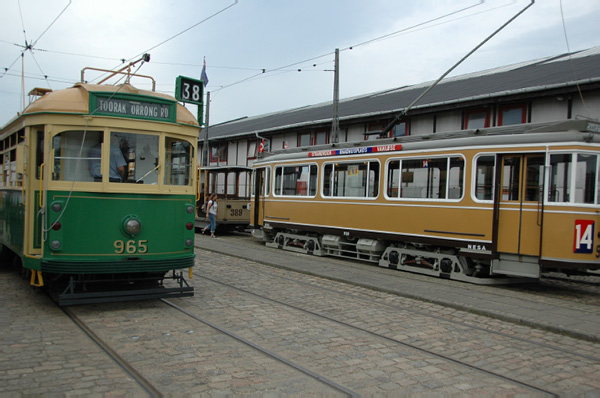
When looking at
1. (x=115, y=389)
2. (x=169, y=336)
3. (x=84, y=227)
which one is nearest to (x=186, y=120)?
(x=84, y=227)

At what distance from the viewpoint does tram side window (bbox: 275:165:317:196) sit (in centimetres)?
1519

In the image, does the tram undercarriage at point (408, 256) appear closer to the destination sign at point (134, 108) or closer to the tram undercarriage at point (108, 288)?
the tram undercarriage at point (108, 288)

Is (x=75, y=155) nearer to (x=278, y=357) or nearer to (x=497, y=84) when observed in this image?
(x=278, y=357)

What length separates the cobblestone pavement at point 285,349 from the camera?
467 centimetres

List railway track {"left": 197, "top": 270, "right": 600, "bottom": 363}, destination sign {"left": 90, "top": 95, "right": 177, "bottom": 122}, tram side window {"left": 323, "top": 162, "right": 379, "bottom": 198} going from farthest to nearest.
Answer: tram side window {"left": 323, "top": 162, "right": 379, "bottom": 198}
destination sign {"left": 90, "top": 95, "right": 177, "bottom": 122}
railway track {"left": 197, "top": 270, "right": 600, "bottom": 363}

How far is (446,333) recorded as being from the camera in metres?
6.75

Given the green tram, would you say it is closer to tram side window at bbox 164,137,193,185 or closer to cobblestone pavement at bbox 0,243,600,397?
tram side window at bbox 164,137,193,185

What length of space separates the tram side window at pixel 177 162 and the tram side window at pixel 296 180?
297 inches

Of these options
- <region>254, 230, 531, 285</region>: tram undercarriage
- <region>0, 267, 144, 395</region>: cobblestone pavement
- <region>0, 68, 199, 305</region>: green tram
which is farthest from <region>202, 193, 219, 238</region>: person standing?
<region>0, 267, 144, 395</region>: cobblestone pavement

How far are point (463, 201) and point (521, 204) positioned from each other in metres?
1.24

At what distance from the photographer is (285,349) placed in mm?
5742

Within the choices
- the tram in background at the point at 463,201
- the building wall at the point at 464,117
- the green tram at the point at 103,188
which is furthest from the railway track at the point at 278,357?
the building wall at the point at 464,117

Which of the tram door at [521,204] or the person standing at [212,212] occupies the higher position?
the tram door at [521,204]

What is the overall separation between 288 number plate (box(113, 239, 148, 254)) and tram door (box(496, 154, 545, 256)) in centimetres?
686
